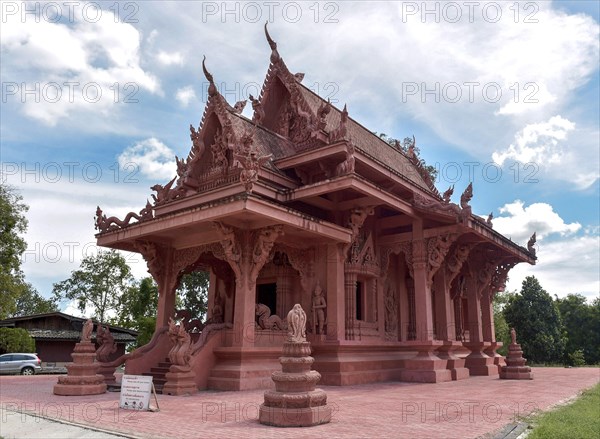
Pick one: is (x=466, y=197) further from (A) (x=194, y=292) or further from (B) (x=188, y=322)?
(A) (x=194, y=292)

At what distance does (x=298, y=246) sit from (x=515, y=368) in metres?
7.62

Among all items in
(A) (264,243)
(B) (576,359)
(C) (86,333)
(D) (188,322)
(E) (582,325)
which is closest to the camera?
(C) (86,333)

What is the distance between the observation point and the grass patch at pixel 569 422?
5.65 m

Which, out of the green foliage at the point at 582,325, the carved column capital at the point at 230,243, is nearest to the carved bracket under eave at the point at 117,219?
the carved column capital at the point at 230,243

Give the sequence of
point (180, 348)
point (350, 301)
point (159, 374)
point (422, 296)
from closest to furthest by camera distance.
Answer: point (180, 348), point (159, 374), point (350, 301), point (422, 296)

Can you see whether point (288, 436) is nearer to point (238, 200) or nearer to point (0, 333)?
point (238, 200)

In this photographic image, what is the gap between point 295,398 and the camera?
20.5 ft

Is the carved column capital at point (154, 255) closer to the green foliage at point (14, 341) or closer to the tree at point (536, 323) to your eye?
the green foliage at point (14, 341)

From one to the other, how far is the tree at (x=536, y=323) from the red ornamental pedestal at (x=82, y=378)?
27430 mm

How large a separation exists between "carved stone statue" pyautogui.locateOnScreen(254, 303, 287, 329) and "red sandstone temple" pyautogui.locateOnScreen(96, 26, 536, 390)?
0.15 ft

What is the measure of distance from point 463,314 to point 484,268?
272 centimetres

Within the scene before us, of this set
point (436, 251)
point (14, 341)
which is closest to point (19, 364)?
point (14, 341)

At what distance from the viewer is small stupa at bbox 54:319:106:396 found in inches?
372

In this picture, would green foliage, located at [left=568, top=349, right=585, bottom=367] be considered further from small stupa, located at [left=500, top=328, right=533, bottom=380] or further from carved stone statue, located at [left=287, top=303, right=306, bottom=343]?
carved stone statue, located at [left=287, top=303, right=306, bottom=343]
